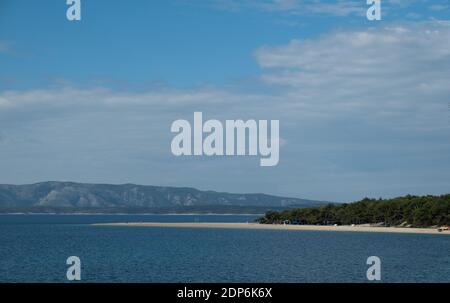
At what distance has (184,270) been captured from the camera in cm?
8169

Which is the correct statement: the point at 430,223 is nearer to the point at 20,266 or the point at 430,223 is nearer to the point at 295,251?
the point at 295,251

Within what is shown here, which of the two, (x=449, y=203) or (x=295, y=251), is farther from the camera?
(x=449, y=203)

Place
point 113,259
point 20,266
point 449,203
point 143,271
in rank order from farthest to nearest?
point 449,203 < point 113,259 < point 20,266 < point 143,271

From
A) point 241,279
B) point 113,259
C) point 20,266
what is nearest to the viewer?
point 241,279

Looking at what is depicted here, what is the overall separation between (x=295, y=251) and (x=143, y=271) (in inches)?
1617

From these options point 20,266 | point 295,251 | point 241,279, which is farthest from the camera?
point 295,251

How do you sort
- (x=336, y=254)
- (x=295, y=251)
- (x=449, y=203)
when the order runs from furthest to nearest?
(x=449, y=203)
(x=295, y=251)
(x=336, y=254)

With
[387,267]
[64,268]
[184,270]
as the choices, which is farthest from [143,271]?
[387,267]
